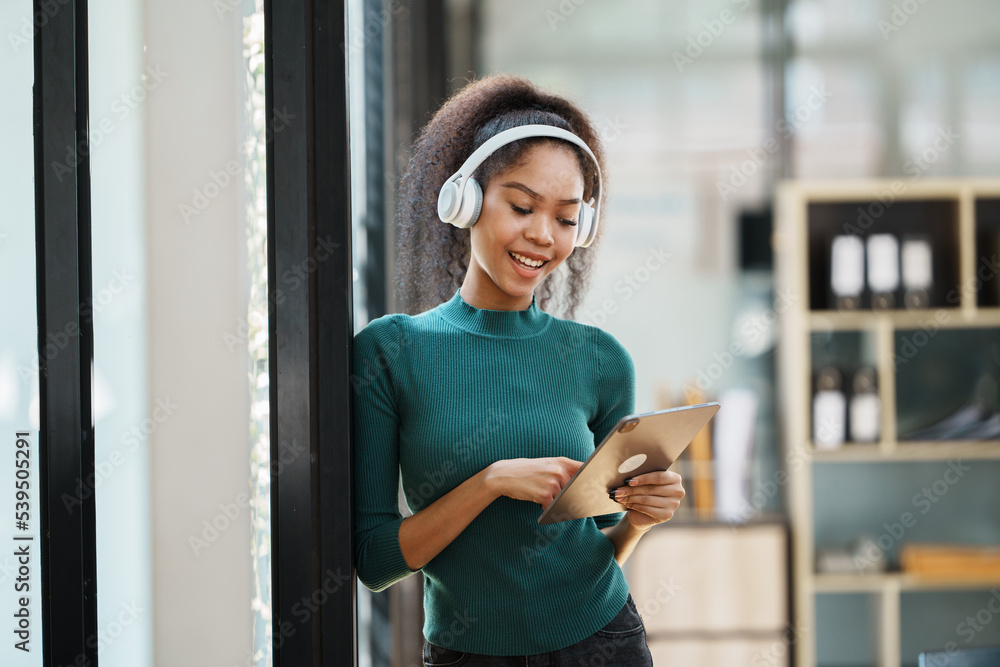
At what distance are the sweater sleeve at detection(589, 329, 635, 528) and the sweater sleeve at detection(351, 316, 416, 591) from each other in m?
0.34

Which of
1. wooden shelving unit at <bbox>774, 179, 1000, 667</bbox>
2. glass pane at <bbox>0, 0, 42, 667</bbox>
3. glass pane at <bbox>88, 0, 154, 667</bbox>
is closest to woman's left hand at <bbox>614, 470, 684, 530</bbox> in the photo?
glass pane at <bbox>88, 0, 154, 667</bbox>

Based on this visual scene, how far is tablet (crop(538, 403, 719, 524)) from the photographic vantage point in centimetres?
97

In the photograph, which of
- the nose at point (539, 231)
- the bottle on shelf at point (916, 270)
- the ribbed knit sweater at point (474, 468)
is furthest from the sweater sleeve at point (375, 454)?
the bottle on shelf at point (916, 270)

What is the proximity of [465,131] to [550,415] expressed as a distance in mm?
482

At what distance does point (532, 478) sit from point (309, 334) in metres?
0.37

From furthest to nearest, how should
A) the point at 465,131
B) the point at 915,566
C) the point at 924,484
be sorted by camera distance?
the point at 924,484, the point at 915,566, the point at 465,131

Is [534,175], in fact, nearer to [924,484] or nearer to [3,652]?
[3,652]

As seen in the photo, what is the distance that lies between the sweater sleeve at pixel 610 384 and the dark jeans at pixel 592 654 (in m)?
0.30

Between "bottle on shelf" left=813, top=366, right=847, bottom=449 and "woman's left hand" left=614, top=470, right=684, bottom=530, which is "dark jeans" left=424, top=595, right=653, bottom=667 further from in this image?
"bottle on shelf" left=813, top=366, right=847, bottom=449

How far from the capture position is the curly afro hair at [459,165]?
3.98 feet

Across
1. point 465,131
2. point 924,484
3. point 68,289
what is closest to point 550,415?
point 465,131

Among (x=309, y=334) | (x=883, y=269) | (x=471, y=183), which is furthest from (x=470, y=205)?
(x=883, y=269)

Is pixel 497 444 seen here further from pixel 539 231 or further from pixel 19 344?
pixel 19 344

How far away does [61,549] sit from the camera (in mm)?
1021
